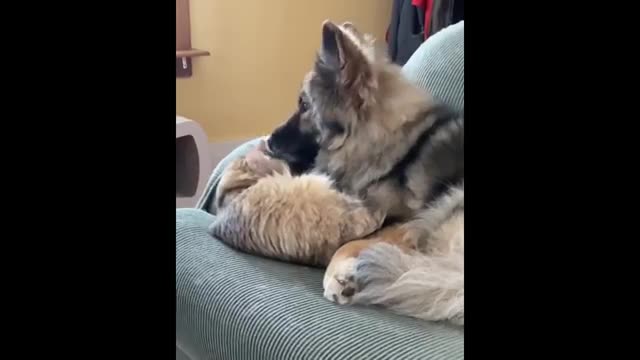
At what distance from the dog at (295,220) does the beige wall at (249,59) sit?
1757mm

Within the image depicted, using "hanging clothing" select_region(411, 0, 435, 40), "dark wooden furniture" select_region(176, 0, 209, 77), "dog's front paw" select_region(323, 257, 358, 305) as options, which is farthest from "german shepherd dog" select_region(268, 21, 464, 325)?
"dark wooden furniture" select_region(176, 0, 209, 77)

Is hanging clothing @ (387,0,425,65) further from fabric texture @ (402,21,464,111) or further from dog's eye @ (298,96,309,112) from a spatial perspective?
dog's eye @ (298,96,309,112)

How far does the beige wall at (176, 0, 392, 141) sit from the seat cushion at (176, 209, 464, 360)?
1.77 m

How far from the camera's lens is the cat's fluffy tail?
1004 millimetres

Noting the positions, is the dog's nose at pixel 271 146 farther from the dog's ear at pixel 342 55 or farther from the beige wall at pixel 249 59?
the beige wall at pixel 249 59

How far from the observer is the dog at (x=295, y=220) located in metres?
1.22

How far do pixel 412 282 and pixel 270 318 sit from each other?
0.22 m

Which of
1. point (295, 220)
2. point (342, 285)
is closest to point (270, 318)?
point (342, 285)

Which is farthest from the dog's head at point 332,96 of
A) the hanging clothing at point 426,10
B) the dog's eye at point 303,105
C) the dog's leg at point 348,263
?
the hanging clothing at point 426,10
